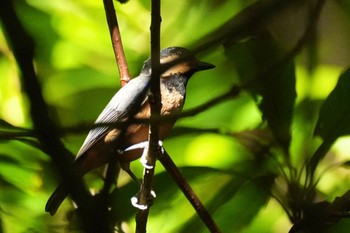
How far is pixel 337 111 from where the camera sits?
3.39ft

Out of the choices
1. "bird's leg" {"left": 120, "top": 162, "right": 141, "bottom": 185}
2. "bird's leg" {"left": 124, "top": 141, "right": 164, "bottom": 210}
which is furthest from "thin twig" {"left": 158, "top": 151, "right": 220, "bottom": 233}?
"bird's leg" {"left": 120, "top": 162, "right": 141, "bottom": 185}

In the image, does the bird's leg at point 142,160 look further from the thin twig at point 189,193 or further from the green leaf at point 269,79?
Answer: the green leaf at point 269,79

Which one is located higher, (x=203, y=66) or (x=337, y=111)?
(x=203, y=66)

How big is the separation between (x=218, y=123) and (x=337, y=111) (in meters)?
0.18

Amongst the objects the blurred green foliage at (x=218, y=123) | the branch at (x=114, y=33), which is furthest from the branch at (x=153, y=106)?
the branch at (x=114, y=33)

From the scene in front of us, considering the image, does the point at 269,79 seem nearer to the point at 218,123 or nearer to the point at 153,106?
the point at 218,123

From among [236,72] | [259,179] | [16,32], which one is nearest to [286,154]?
[259,179]

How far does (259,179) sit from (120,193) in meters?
0.21

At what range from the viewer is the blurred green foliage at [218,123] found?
3.33 feet

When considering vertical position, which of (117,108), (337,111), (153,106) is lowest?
(153,106)

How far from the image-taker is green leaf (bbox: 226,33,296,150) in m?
1.01

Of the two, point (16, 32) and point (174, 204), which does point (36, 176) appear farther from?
point (16, 32)

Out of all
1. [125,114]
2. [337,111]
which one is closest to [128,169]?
[125,114]

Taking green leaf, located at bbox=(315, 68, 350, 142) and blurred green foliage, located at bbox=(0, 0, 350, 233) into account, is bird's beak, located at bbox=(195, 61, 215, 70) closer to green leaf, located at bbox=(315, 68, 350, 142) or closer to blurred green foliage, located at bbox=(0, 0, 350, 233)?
blurred green foliage, located at bbox=(0, 0, 350, 233)
